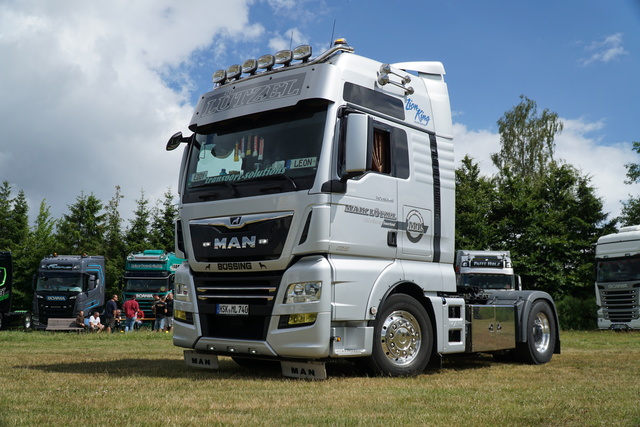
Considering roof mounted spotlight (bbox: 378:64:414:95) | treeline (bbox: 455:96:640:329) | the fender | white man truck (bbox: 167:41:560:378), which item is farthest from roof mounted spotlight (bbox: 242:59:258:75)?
treeline (bbox: 455:96:640:329)

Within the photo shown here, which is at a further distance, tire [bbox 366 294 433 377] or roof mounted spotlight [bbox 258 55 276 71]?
roof mounted spotlight [bbox 258 55 276 71]

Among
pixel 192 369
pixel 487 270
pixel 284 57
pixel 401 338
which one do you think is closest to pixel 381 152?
pixel 284 57

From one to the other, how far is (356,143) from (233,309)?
8.05 ft

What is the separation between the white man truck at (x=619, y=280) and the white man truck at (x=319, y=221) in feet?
57.5

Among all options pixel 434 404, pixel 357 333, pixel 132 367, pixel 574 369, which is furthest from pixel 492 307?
pixel 132 367

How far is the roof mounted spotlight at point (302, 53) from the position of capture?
847cm

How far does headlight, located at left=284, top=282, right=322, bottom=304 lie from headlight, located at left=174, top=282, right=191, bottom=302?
5.19 feet

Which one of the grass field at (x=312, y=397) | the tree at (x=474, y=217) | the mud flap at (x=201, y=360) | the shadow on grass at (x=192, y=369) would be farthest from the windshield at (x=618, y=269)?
the mud flap at (x=201, y=360)

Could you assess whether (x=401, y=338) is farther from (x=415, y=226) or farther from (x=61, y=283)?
(x=61, y=283)

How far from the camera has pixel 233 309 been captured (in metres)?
8.05

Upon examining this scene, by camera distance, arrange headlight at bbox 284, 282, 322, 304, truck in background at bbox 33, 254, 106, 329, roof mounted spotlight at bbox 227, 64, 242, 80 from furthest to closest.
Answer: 1. truck in background at bbox 33, 254, 106, 329
2. roof mounted spotlight at bbox 227, 64, 242, 80
3. headlight at bbox 284, 282, 322, 304

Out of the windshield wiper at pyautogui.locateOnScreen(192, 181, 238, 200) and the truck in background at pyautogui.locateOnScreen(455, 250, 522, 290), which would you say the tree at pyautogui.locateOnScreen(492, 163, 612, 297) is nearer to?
the truck in background at pyautogui.locateOnScreen(455, 250, 522, 290)

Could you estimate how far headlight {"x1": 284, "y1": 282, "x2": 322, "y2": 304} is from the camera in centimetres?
746

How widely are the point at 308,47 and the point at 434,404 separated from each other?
15.4ft
